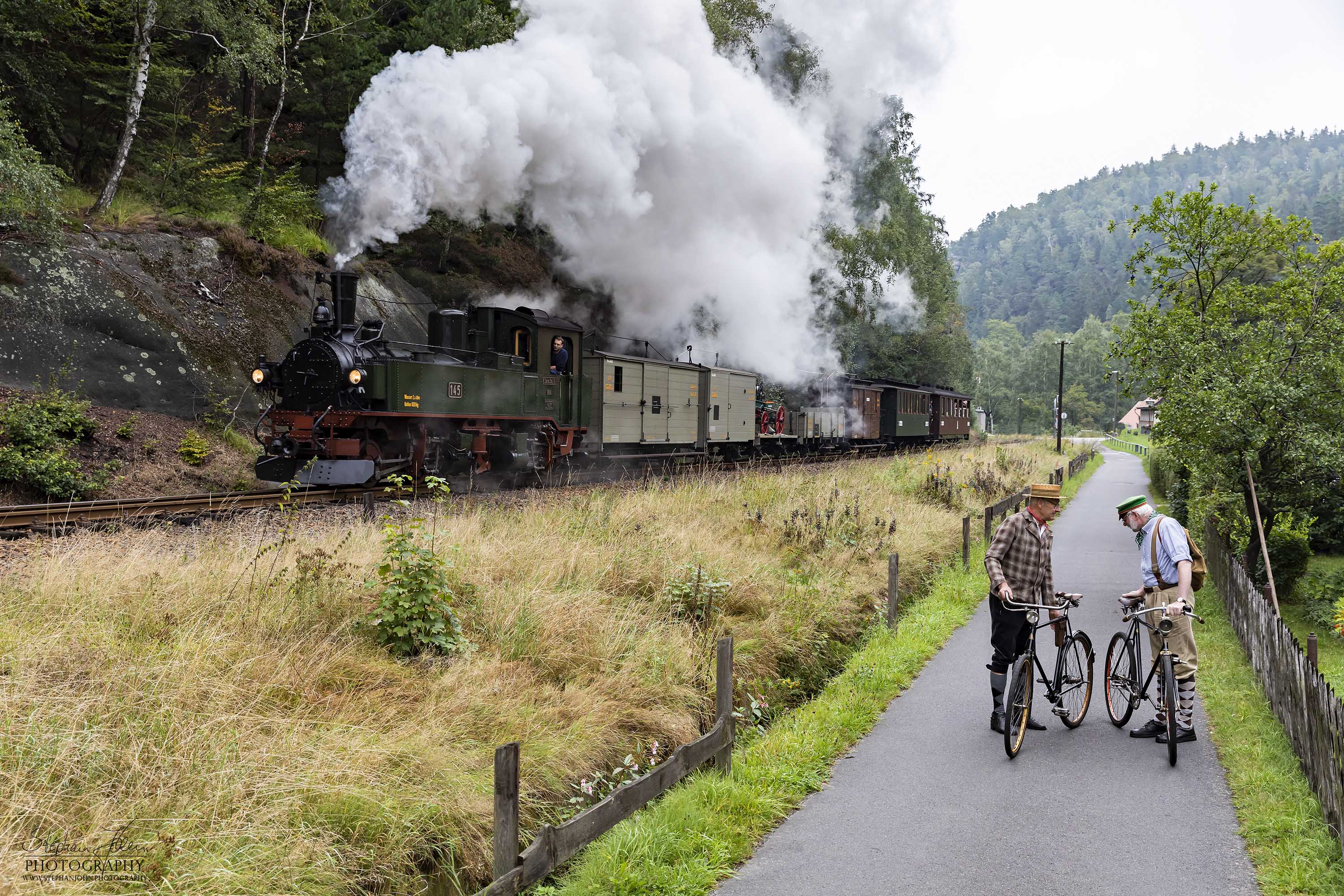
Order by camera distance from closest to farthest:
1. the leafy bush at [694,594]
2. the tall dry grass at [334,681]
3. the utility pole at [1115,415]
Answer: the tall dry grass at [334,681], the leafy bush at [694,594], the utility pole at [1115,415]

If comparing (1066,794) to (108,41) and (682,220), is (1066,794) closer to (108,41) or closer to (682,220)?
(682,220)

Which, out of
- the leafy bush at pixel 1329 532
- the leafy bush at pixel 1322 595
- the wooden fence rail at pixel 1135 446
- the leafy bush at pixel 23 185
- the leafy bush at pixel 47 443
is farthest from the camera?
the wooden fence rail at pixel 1135 446

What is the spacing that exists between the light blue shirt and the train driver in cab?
11.5 m

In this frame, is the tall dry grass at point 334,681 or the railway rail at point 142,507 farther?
the railway rail at point 142,507

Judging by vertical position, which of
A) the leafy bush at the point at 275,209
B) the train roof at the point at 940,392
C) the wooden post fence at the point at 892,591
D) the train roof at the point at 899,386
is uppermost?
the leafy bush at the point at 275,209

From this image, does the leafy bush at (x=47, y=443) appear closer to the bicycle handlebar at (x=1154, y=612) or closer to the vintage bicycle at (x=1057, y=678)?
the vintage bicycle at (x=1057, y=678)

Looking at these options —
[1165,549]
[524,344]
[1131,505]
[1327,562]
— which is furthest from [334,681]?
[1327,562]

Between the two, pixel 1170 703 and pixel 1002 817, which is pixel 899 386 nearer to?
pixel 1170 703

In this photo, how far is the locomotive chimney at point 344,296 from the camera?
45.0ft

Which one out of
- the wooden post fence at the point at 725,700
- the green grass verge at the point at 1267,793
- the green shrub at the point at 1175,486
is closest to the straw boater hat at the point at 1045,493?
the green grass verge at the point at 1267,793

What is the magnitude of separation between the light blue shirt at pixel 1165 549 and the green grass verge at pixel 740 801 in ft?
7.43

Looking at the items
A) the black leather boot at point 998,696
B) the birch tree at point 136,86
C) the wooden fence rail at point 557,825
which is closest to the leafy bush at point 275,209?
the birch tree at point 136,86

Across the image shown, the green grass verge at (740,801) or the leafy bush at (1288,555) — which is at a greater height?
the leafy bush at (1288,555)

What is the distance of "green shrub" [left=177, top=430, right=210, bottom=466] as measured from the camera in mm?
15188
